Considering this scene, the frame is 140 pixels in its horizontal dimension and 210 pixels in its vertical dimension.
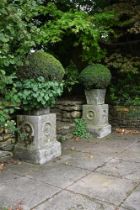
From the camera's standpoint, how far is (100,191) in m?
3.28

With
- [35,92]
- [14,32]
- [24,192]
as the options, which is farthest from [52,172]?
[14,32]

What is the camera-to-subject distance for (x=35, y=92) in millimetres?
4090

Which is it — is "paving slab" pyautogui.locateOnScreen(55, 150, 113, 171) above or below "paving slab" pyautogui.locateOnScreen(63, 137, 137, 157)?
below

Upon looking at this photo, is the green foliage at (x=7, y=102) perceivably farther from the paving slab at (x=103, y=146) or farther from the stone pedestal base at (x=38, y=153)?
the paving slab at (x=103, y=146)

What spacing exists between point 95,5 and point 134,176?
514 cm

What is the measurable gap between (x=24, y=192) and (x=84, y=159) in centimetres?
146

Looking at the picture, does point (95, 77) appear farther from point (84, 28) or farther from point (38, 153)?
point (38, 153)

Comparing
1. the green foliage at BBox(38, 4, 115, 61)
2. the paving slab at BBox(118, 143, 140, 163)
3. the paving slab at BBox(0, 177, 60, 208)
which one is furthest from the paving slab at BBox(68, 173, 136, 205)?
the green foliage at BBox(38, 4, 115, 61)

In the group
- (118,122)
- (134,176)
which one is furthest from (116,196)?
(118,122)

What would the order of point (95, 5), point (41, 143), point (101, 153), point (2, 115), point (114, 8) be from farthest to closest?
point (95, 5) → point (114, 8) → point (101, 153) → point (41, 143) → point (2, 115)

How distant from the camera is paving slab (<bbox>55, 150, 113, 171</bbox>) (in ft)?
13.8

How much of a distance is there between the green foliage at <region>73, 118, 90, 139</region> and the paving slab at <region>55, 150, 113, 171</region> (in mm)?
990

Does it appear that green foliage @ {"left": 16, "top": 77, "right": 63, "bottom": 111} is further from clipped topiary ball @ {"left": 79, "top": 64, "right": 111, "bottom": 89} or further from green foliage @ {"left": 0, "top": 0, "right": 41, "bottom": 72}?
clipped topiary ball @ {"left": 79, "top": 64, "right": 111, "bottom": 89}

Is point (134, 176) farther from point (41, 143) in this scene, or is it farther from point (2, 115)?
point (2, 115)
